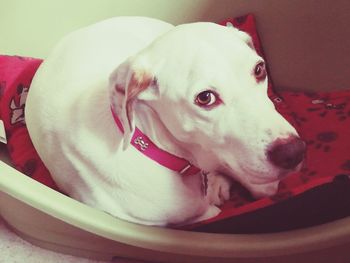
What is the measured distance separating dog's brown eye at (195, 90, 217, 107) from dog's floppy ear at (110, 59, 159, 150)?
10 cm

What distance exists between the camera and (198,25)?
1.00m

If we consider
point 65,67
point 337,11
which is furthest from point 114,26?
point 337,11

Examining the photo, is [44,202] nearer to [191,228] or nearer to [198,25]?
[191,228]

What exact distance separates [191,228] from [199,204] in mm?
60

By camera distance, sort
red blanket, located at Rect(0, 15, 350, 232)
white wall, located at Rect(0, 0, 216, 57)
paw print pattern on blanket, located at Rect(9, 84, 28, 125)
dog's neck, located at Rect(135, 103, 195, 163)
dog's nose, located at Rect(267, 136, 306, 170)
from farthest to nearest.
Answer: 1. white wall, located at Rect(0, 0, 216, 57)
2. paw print pattern on blanket, located at Rect(9, 84, 28, 125)
3. red blanket, located at Rect(0, 15, 350, 232)
4. dog's neck, located at Rect(135, 103, 195, 163)
5. dog's nose, located at Rect(267, 136, 306, 170)

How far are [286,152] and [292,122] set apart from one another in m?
0.57

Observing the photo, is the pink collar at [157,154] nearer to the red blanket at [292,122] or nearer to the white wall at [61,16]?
the red blanket at [292,122]

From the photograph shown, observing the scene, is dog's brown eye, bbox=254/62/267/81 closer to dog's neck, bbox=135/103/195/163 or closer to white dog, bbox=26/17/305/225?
white dog, bbox=26/17/305/225

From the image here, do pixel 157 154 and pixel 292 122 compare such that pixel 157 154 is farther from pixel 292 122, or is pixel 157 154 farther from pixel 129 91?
pixel 292 122

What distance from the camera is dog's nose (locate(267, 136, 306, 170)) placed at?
902 millimetres

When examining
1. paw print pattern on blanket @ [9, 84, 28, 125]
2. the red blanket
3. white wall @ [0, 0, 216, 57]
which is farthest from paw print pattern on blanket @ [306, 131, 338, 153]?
paw print pattern on blanket @ [9, 84, 28, 125]

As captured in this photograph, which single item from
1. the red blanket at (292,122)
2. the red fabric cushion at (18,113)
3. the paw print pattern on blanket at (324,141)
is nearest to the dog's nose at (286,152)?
the red blanket at (292,122)

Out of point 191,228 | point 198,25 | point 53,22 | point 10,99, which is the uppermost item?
point 198,25

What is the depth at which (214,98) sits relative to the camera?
905 mm
